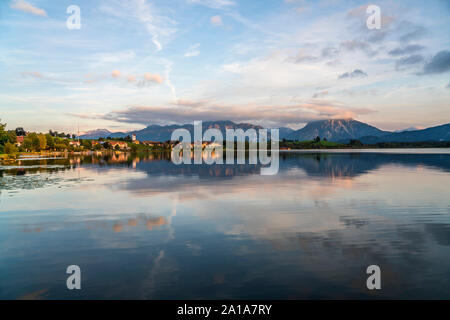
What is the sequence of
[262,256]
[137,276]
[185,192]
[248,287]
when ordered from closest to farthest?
1. [248,287]
2. [137,276]
3. [262,256]
4. [185,192]

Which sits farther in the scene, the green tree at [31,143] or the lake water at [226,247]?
the green tree at [31,143]

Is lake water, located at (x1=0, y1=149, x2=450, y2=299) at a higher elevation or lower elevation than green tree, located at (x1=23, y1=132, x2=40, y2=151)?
lower

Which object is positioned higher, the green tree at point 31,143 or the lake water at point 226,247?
the green tree at point 31,143

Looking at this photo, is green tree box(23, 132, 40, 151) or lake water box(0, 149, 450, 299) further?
green tree box(23, 132, 40, 151)

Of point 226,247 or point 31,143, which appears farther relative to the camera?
point 31,143

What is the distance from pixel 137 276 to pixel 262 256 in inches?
240

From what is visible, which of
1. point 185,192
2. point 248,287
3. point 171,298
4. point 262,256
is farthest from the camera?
point 185,192

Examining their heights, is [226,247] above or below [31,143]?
below

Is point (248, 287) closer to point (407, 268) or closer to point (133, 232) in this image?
point (407, 268)
